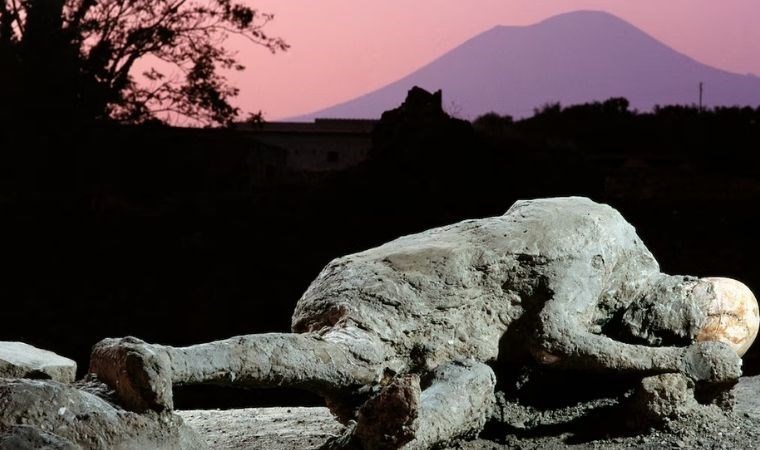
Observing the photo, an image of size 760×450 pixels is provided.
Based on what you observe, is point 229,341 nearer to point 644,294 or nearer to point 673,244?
point 644,294

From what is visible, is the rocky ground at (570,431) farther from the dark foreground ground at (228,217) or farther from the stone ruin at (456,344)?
the dark foreground ground at (228,217)

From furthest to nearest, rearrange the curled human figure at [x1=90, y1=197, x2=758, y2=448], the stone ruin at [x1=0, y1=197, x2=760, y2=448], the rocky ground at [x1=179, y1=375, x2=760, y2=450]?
the rocky ground at [x1=179, y1=375, x2=760, y2=450], the curled human figure at [x1=90, y1=197, x2=758, y2=448], the stone ruin at [x1=0, y1=197, x2=760, y2=448]

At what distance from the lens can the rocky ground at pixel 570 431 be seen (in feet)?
18.3

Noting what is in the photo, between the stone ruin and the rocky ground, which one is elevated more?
the stone ruin

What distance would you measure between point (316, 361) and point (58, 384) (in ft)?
4.16

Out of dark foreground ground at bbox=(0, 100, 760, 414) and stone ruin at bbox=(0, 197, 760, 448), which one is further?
dark foreground ground at bbox=(0, 100, 760, 414)

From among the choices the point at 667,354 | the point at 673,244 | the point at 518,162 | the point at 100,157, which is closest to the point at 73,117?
the point at 100,157

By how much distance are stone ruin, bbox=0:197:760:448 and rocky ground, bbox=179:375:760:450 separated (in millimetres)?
112

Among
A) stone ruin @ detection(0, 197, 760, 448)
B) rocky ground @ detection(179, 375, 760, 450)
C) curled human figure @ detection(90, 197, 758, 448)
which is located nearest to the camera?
stone ruin @ detection(0, 197, 760, 448)

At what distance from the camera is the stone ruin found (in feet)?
13.4

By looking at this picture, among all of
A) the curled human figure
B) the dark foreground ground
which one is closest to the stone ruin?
the curled human figure

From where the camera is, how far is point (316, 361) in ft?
15.4

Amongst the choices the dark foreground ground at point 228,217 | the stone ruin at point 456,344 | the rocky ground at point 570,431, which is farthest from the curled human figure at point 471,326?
the dark foreground ground at point 228,217

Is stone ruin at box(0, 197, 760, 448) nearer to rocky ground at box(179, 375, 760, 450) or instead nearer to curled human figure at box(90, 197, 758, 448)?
curled human figure at box(90, 197, 758, 448)
